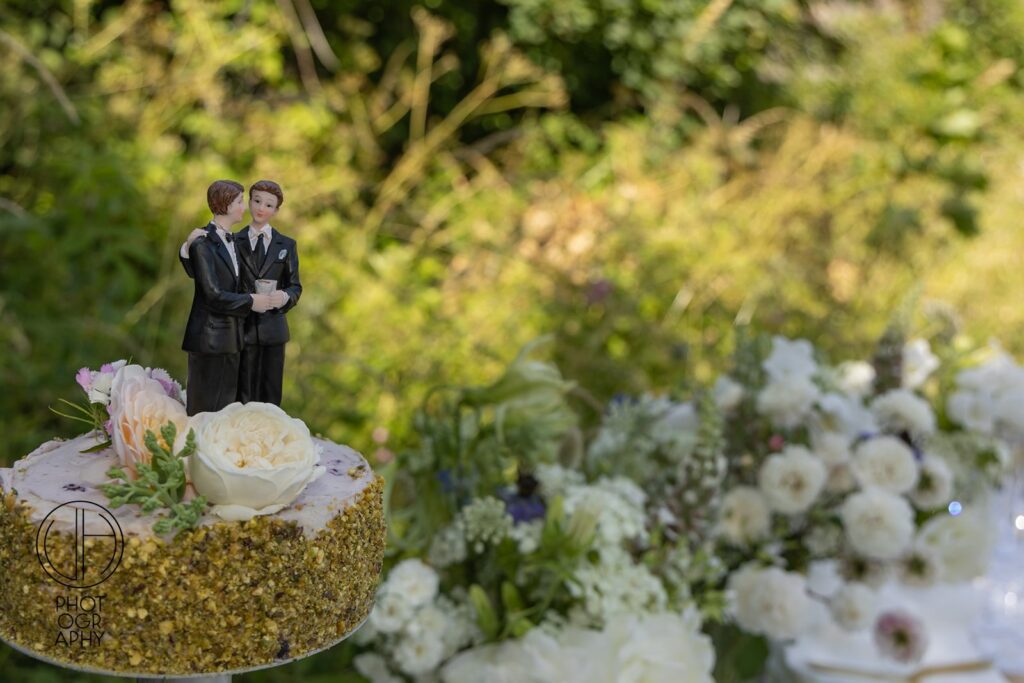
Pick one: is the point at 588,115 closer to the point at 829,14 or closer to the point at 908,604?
the point at 829,14

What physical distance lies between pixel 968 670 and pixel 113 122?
8.92 ft

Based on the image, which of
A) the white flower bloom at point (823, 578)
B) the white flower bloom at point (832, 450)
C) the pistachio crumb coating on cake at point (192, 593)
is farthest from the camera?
the white flower bloom at point (823, 578)

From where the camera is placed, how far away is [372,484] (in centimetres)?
83

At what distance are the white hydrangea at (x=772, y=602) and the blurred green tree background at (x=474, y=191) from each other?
0.59 meters

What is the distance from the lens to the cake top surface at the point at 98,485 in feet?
2.42

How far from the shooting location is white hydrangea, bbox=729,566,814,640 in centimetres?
158

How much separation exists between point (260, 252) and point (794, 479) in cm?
105

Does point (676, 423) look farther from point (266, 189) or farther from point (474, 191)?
point (474, 191)

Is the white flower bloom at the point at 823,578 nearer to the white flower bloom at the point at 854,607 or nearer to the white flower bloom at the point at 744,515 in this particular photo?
the white flower bloom at the point at 854,607

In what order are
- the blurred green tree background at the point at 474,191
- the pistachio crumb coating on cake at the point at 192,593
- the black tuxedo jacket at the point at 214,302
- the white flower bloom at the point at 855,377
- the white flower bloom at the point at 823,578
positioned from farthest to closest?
the blurred green tree background at the point at 474,191 < the white flower bloom at the point at 855,377 < the white flower bloom at the point at 823,578 < the black tuxedo jacket at the point at 214,302 < the pistachio crumb coating on cake at the point at 192,593

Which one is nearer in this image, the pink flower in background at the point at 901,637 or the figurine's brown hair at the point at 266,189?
the figurine's brown hair at the point at 266,189

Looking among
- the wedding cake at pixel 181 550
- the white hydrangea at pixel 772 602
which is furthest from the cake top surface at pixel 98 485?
the white hydrangea at pixel 772 602

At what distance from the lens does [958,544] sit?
1731 millimetres

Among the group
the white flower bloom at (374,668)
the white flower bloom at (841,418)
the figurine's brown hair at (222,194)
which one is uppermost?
the figurine's brown hair at (222,194)
